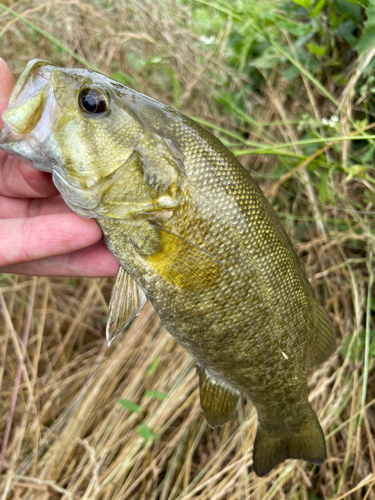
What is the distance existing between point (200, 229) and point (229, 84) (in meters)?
1.94

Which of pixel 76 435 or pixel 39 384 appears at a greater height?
pixel 76 435

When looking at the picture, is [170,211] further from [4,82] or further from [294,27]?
[294,27]

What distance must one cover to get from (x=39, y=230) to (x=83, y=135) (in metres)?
0.41

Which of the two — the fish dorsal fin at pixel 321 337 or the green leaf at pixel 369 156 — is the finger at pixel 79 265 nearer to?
the fish dorsal fin at pixel 321 337

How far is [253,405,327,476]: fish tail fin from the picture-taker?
173 centimetres

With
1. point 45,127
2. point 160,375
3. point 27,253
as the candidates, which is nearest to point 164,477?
point 160,375

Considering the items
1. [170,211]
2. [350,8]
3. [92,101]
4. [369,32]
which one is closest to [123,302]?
[170,211]

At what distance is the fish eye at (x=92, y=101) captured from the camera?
1.30m

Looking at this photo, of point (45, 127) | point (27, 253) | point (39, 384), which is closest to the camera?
point (45, 127)

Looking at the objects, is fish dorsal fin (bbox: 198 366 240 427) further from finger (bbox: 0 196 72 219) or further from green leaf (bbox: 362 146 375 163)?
green leaf (bbox: 362 146 375 163)

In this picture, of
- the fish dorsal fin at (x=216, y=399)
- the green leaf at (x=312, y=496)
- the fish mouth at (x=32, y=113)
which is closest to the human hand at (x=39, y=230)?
the fish mouth at (x=32, y=113)

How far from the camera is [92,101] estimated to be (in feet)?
4.29

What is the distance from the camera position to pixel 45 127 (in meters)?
1.27

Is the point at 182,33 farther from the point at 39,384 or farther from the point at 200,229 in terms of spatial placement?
the point at 39,384
